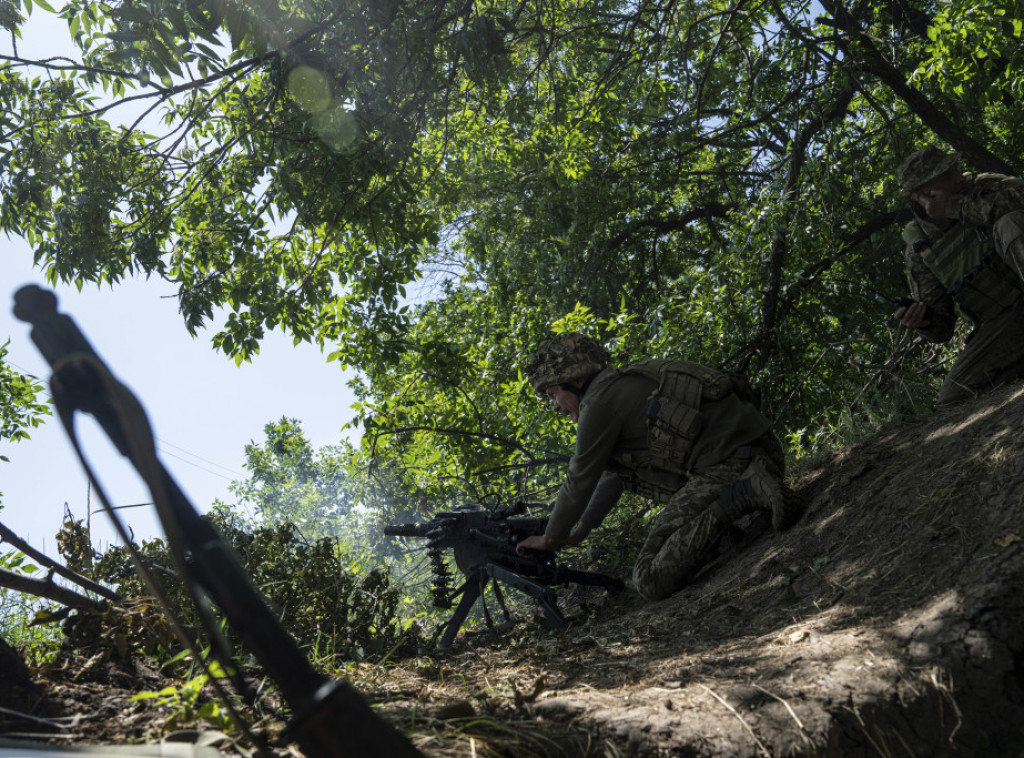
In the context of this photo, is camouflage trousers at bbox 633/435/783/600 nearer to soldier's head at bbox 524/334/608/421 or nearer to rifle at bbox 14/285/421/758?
soldier's head at bbox 524/334/608/421

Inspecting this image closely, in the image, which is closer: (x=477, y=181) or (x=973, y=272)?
(x=973, y=272)

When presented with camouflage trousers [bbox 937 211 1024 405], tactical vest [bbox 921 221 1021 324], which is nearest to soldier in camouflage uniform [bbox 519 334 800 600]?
camouflage trousers [bbox 937 211 1024 405]

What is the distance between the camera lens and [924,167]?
464 cm

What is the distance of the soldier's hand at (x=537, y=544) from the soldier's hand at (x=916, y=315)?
9.20 feet

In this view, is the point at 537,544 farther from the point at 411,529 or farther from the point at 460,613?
the point at 411,529

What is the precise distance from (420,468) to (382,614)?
174 inches

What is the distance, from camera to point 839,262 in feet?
26.3

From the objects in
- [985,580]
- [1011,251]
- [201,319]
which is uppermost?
[201,319]

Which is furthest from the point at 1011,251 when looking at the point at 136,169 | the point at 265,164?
the point at 136,169

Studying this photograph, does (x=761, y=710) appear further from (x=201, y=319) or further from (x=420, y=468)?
(x=420, y=468)

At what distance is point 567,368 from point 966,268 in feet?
9.14

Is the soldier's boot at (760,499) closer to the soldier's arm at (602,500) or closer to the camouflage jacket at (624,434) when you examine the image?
the camouflage jacket at (624,434)

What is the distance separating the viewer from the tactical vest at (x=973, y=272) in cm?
474

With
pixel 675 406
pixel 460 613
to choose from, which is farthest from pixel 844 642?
pixel 460 613
